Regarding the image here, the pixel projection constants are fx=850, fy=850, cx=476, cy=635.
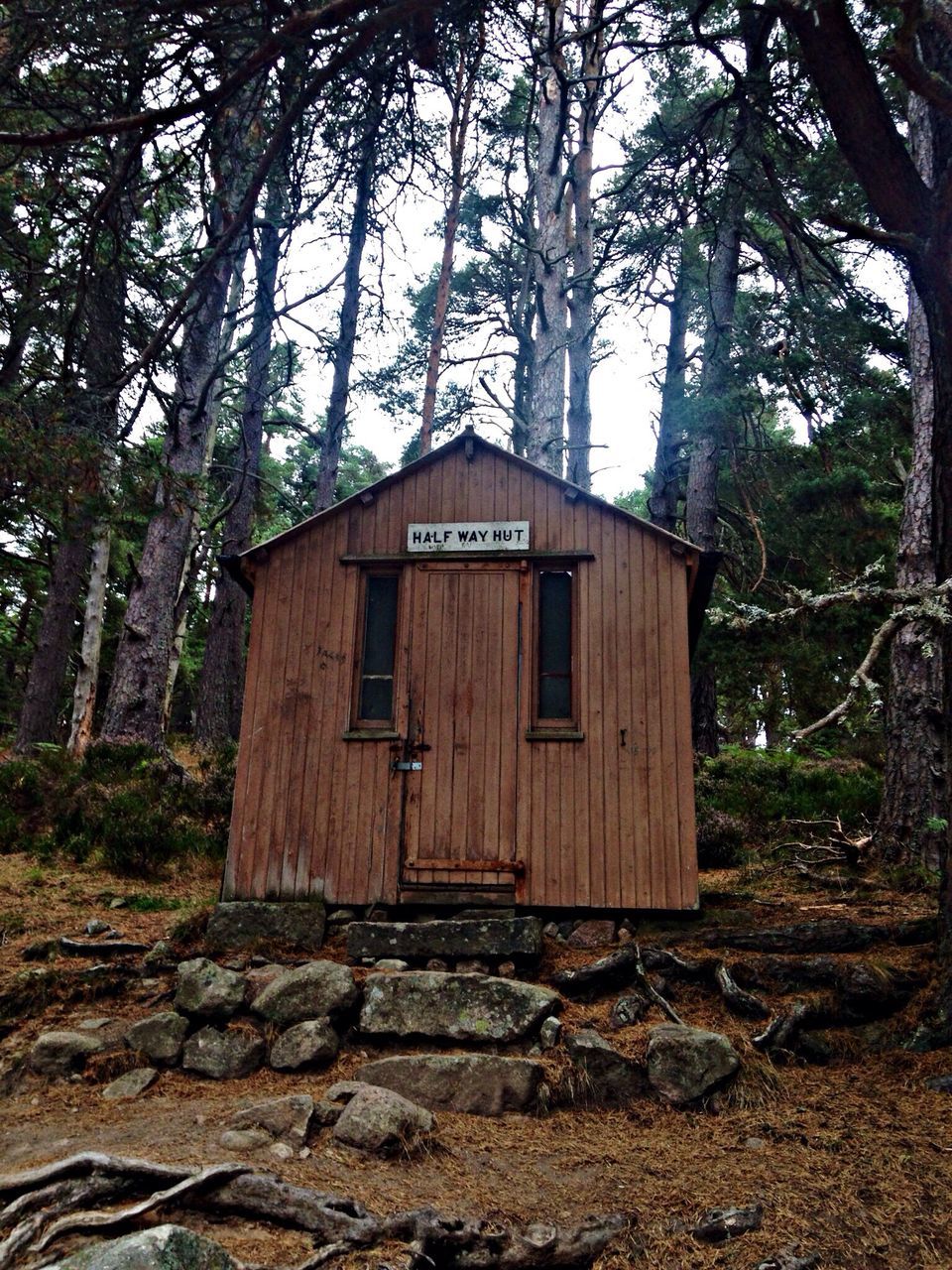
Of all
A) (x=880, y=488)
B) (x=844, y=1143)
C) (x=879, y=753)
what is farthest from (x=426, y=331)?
(x=844, y=1143)

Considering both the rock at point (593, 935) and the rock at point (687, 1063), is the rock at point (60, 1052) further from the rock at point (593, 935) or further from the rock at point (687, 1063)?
the rock at point (687, 1063)

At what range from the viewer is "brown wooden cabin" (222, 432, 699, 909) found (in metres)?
7.11

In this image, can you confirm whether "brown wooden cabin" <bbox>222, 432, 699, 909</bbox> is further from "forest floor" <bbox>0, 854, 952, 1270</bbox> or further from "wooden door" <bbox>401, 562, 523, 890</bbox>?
"forest floor" <bbox>0, 854, 952, 1270</bbox>

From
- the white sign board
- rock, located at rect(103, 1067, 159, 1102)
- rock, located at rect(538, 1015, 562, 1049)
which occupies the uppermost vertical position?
the white sign board

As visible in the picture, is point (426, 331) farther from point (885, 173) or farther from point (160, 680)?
point (885, 173)

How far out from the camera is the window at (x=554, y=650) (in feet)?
24.6

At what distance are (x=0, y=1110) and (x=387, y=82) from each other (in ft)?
24.0

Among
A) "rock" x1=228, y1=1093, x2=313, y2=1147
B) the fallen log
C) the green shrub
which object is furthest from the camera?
the green shrub

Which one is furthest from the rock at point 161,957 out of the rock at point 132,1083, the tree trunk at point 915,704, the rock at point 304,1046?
the tree trunk at point 915,704

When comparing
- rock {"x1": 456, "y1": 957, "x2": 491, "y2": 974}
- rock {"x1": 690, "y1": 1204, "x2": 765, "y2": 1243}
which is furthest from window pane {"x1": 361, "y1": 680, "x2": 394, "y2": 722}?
rock {"x1": 690, "y1": 1204, "x2": 765, "y2": 1243}

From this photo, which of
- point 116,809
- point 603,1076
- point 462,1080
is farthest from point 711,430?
point 462,1080

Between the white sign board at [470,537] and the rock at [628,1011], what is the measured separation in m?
3.81

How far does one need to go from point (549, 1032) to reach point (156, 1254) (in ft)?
10.4

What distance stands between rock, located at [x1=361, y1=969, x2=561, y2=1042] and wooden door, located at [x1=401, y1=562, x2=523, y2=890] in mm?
1112
